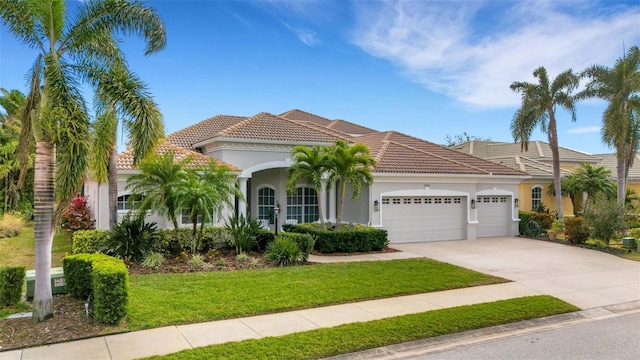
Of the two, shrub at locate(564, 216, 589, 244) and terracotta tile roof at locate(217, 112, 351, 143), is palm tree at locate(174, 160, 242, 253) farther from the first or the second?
shrub at locate(564, 216, 589, 244)

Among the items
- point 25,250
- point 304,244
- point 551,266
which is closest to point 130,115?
point 304,244

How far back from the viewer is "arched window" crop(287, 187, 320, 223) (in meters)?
21.9

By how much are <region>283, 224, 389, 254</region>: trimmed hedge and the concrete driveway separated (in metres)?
1.42

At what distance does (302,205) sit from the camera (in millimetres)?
22094

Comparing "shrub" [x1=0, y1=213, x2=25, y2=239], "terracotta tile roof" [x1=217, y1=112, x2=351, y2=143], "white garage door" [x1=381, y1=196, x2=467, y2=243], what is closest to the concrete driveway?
"white garage door" [x1=381, y1=196, x2=467, y2=243]

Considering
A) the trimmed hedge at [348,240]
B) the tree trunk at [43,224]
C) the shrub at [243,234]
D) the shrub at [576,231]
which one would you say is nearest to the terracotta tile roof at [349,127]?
the trimmed hedge at [348,240]

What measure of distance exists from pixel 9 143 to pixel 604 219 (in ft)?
112

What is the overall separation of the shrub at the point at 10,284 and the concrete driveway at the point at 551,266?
1184cm

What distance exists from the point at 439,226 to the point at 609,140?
10.1 m


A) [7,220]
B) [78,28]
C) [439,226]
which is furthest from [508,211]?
[7,220]

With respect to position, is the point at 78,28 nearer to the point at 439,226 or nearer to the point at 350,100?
the point at 439,226

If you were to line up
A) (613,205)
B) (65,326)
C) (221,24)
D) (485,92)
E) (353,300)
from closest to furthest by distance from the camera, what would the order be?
(65,326) < (353,300) < (221,24) < (613,205) < (485,92)

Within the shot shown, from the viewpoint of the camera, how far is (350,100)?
31453mm

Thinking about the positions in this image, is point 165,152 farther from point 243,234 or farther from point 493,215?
point 493,215
